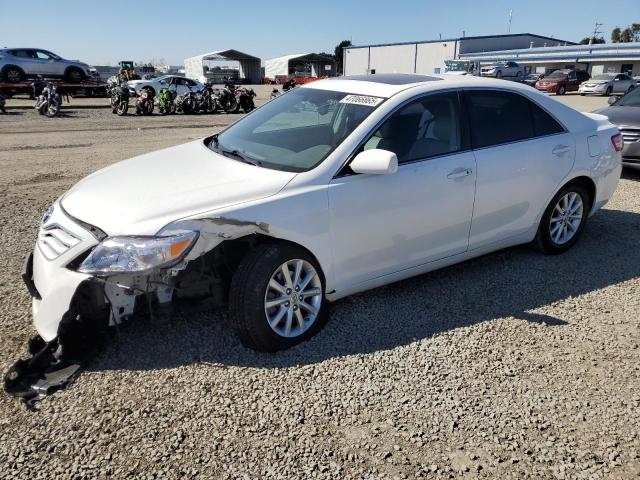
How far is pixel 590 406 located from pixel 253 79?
227 ft

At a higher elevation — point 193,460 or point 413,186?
point 413,186

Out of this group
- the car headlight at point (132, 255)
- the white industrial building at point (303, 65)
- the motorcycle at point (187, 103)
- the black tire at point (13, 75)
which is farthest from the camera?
the white industrial building at point (303, 65)

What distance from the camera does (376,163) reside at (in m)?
3.25

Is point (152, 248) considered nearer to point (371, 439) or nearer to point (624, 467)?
point (371, 439)

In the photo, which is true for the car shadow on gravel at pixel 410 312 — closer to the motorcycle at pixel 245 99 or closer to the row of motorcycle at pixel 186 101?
the row of motorcycle at pixel 186 101

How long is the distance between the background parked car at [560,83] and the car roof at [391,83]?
34.6 meters

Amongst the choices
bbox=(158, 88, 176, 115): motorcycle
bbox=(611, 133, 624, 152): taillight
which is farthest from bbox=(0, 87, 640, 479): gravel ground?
bbox=(158, 88, 176, 115): motorcycle

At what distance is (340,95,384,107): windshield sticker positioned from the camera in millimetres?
3684

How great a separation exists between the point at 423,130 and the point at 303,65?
71354 mm

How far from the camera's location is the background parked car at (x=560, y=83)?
35312 millimetres

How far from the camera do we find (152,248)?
284 centimetres

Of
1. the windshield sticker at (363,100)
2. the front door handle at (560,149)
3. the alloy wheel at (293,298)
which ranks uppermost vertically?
the windshield sticker at (363,100)

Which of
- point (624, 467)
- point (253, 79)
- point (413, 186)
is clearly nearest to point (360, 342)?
point (413, 186)

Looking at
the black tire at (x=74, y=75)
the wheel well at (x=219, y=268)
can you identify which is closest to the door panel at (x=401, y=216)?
the wheel well at (x=219, y=268)
